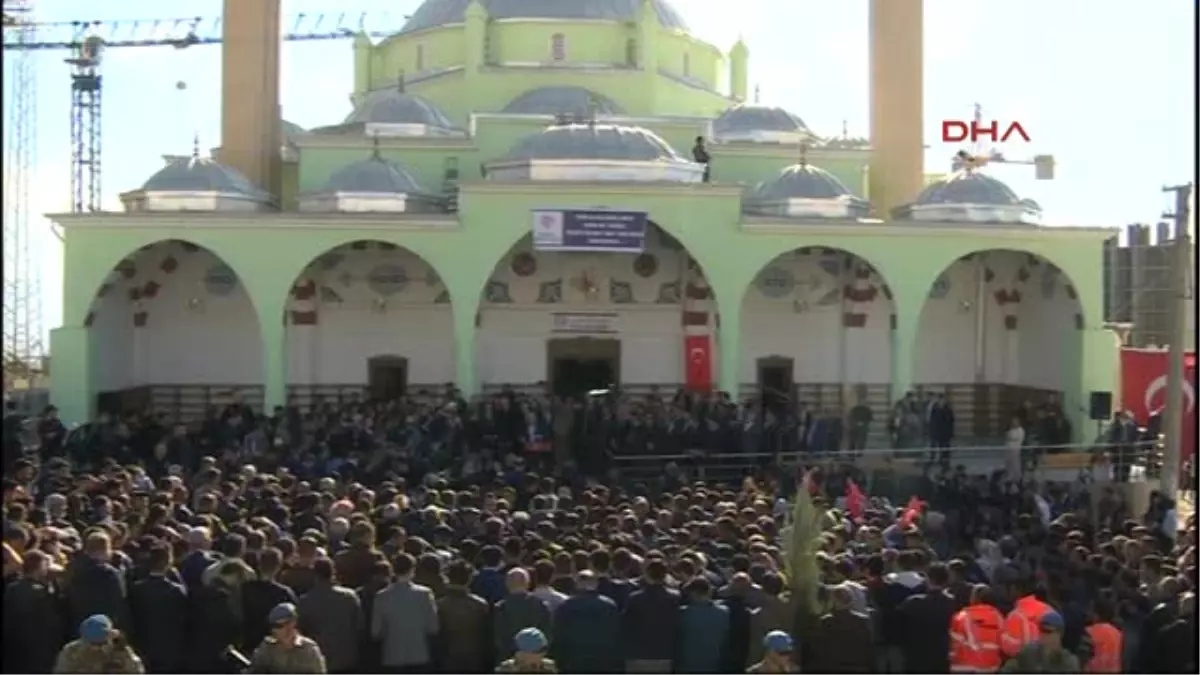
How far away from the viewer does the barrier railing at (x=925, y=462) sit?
64.2 feet

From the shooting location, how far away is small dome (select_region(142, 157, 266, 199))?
2434 centimetres

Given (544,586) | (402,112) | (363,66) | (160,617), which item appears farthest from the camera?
(363,66)

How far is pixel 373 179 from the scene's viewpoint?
24.5 meters

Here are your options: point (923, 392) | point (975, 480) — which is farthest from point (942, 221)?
point (975, 480)

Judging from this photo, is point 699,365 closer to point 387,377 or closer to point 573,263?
point 573,263

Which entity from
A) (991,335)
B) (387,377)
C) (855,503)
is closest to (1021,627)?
(855,503)

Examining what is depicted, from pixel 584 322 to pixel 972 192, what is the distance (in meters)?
6.60

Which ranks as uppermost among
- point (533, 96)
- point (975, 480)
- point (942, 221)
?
point (533, 96)

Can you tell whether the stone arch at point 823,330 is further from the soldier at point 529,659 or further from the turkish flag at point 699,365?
the soldier at point 529,659

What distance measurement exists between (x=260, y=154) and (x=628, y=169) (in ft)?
24.7

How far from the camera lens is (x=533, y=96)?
93.4 feet

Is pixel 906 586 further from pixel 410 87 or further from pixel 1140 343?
pixel 1140 343

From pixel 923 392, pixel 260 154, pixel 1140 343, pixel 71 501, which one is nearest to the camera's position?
pixel 71 501

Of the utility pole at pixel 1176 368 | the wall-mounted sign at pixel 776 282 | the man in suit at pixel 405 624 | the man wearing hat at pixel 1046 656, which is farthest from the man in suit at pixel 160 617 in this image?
the wall-mounted sign at pixel 776 282
